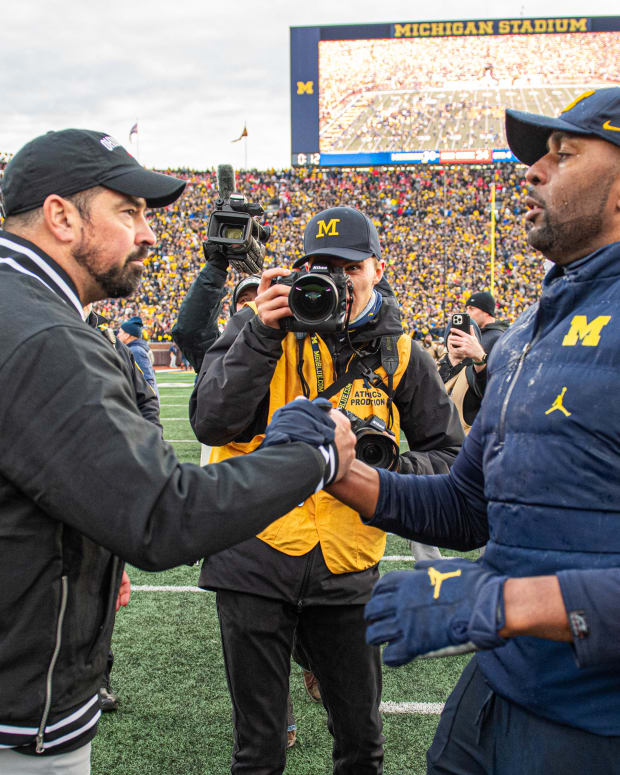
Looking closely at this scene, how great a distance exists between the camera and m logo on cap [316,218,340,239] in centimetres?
250

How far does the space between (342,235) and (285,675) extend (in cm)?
150

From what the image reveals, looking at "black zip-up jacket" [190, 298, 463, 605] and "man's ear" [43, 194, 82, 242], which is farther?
"black zip-up jacket" [190, 298, 463, 605]

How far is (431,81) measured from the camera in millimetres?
33312

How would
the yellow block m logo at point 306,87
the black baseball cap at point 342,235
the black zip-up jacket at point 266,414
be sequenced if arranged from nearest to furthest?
the black zip-up jacket at point 266,414
the black baseball cap at point 342,235
the yellow block m logo at point 306,87

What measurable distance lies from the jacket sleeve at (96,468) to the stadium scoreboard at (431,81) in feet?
109

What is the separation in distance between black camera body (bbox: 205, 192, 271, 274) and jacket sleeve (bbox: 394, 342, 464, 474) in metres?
0.91

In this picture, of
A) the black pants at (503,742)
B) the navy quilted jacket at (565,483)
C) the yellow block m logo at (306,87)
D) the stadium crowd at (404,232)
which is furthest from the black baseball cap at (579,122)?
the yellow block m logo at (306,87)

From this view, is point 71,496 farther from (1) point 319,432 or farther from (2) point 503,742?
(2) point 503,742

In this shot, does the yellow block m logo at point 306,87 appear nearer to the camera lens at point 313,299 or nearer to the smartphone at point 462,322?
the smartphone at point 462,322

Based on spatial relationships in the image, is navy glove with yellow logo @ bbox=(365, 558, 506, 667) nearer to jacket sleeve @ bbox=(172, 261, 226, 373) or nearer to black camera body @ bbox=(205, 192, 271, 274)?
black camera body @ bbox=(205, 192, 271, 274)

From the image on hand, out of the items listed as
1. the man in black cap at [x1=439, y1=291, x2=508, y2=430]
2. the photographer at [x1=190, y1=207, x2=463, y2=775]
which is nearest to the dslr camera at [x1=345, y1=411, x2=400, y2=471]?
the photographer at [x1=190, y1=207, x2=463, y2=775]

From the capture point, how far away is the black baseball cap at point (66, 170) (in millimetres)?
1597

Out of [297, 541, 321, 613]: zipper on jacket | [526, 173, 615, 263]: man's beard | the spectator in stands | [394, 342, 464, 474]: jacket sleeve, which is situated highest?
[526, 173, 615, 263]: man's beard

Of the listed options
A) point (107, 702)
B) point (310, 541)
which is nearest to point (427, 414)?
point (310, 541)
